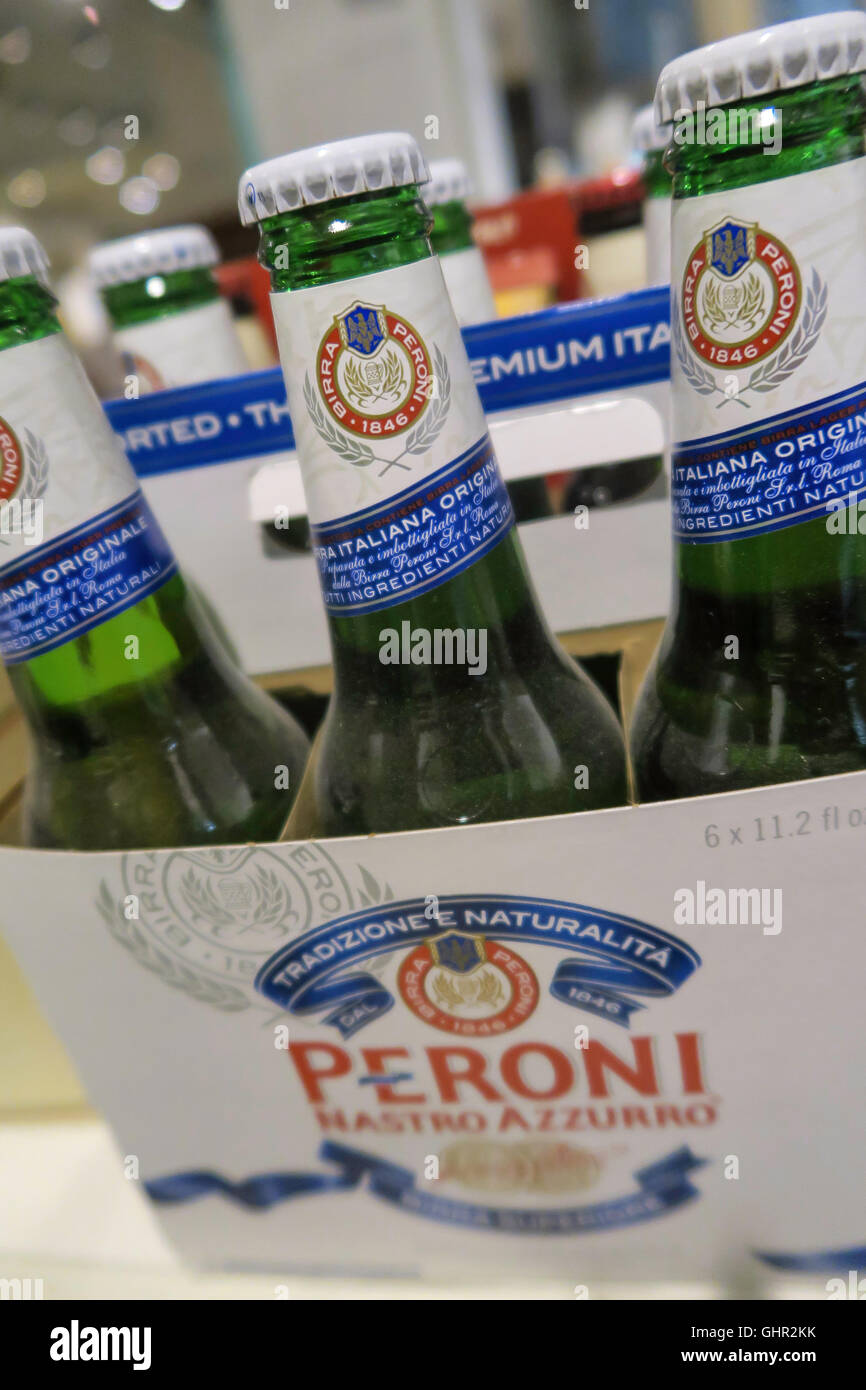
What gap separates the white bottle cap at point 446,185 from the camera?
81 cm

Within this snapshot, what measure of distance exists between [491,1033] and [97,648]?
0.33 m

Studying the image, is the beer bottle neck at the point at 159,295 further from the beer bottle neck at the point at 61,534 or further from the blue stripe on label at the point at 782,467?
the blue stripe on label at the point at 782,467

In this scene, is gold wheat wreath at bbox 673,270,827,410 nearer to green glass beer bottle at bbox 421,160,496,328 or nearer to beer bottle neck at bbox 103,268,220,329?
green glass beer bottle at bbox 421,160,496,328

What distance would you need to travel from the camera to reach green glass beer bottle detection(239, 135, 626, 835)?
1.53ft

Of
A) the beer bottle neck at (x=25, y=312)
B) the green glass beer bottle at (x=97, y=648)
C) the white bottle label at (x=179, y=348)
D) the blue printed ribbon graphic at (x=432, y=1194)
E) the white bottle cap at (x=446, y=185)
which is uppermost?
the white bottle cap at (x=446, y=185)

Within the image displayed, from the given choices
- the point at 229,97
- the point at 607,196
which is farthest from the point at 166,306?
the point at 229,97

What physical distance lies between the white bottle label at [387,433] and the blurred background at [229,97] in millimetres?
2232

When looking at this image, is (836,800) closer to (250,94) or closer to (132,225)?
(250,94)

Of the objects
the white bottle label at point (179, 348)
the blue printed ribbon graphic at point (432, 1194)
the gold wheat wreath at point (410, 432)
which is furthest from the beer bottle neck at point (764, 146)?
the white bottle label at point (179, 348)

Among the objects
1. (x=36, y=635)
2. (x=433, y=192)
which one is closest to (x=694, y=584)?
(x=36, y=635)

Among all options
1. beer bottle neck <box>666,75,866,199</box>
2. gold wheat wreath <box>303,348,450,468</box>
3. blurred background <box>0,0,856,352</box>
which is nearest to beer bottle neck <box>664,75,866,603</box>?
beer bottle neck <box>666,75,866,199</box>

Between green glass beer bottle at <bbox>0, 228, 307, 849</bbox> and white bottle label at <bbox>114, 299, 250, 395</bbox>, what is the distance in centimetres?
35

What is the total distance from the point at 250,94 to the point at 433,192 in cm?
301
